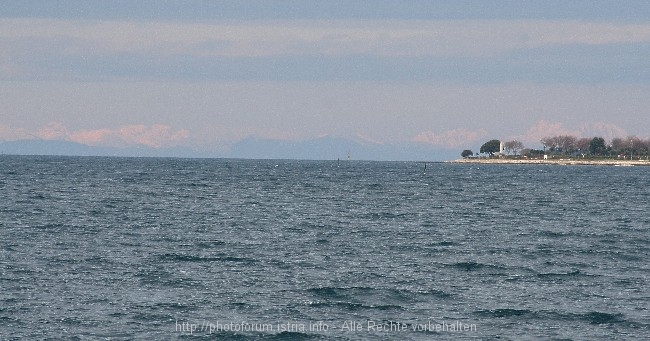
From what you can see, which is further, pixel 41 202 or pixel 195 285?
pixel 41 202

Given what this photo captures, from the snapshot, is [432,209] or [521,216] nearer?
[521,216]

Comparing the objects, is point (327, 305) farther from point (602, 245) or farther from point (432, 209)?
point (432, 209)

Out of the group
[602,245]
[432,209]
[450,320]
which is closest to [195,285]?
[450,320]

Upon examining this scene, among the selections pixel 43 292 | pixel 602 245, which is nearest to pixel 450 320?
pixel 43 292

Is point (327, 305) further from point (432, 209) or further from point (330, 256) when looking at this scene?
point (432, 209)

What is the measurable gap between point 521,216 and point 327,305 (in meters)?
47.3

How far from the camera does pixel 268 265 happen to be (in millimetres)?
43906

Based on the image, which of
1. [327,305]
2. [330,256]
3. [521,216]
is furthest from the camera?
[521,216]

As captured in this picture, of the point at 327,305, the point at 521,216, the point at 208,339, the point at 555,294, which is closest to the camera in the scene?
the point at 208,339

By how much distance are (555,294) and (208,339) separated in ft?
49.7

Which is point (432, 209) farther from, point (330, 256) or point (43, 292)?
point (43, 292)

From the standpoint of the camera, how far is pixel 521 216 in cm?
7838

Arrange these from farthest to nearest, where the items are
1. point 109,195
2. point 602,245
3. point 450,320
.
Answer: point 109,195 → point 602,245 → point 450,320

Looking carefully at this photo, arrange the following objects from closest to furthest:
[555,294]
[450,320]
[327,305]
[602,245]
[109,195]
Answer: [450,320] → [327,305] → [555,294] → [602,245] → [109,195]
